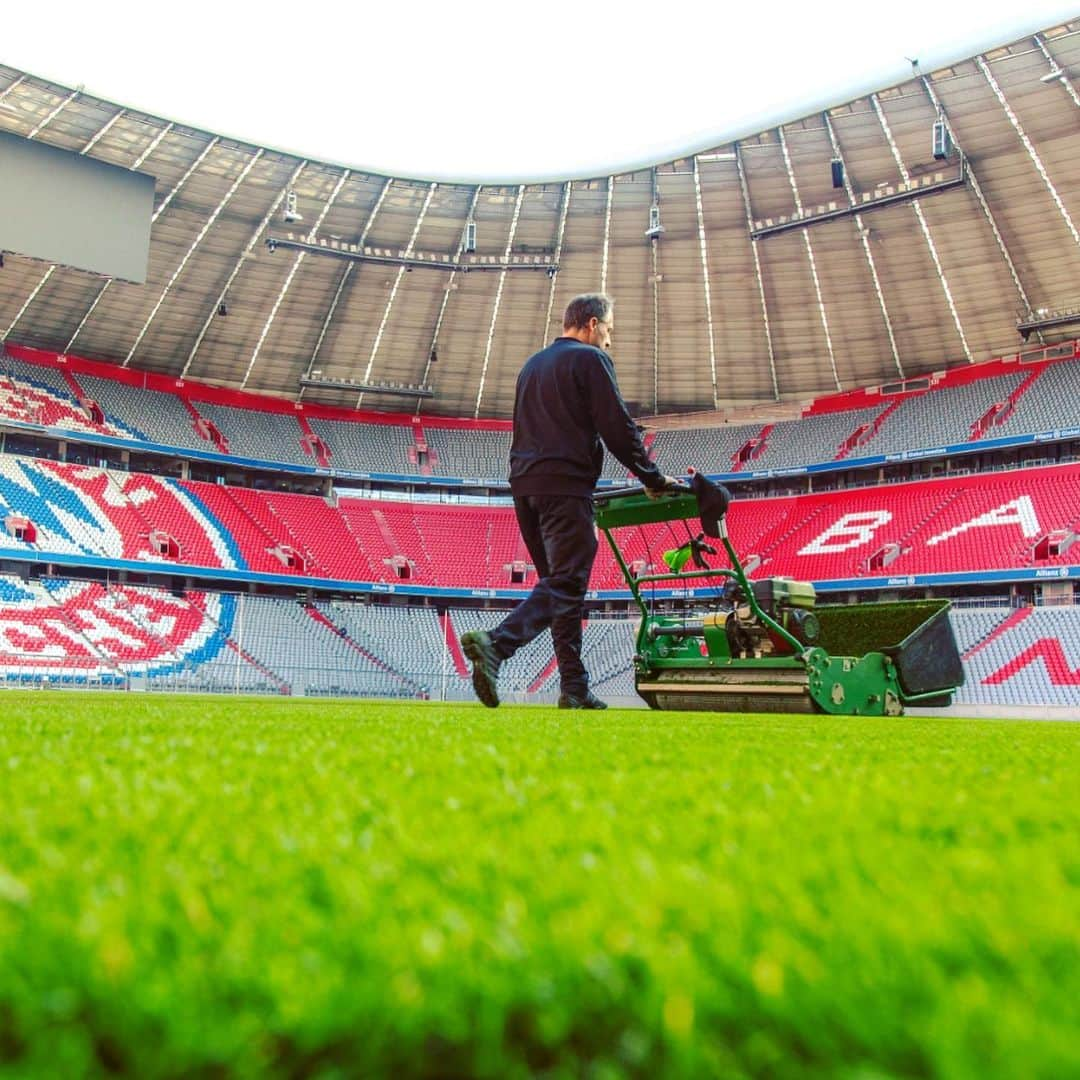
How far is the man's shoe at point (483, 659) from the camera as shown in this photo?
535cm

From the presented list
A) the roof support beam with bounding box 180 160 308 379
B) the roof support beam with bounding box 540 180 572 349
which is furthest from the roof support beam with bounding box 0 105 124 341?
the roof support beam with bounding box 540 180 572 349

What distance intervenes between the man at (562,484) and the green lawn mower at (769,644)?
0.57 m

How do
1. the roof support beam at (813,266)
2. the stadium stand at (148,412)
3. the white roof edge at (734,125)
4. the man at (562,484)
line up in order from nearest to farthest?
the man at (562,484) < the white roof edge at (734,125) < the roof support beam at (813,266) < the stadium stand at (148,412)

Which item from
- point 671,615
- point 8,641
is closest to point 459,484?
point 8,641

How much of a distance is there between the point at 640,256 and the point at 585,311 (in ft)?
74.7

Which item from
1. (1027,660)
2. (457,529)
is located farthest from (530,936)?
(457,529)

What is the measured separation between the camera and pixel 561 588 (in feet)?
18.1

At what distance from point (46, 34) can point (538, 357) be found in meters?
18.6

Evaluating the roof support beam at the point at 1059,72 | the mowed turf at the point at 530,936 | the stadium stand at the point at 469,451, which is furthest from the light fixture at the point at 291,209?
the mowed turf at the point at 530,936

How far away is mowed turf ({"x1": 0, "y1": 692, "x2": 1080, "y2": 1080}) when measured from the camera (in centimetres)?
54

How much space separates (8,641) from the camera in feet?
76.2

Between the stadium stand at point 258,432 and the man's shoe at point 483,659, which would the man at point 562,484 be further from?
the stadium stand at point 258,432

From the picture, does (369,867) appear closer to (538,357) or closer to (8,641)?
(538,357)

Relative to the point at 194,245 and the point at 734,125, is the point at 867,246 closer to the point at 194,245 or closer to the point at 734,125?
the point at 734,125
